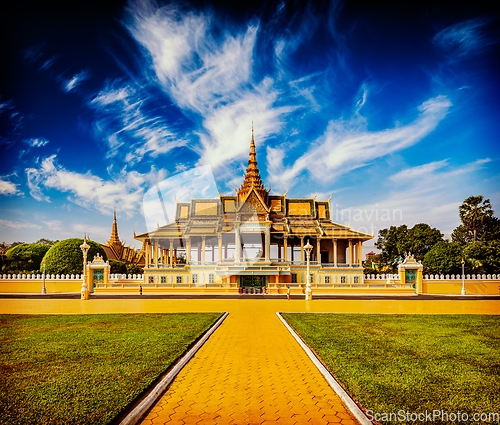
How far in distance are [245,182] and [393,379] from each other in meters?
44.6

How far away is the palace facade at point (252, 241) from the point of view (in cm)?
3753

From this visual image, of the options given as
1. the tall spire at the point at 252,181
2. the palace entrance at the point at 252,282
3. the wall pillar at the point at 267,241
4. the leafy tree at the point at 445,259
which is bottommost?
the palace entrance at the point at 252,282

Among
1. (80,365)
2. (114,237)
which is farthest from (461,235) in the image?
(80,365)

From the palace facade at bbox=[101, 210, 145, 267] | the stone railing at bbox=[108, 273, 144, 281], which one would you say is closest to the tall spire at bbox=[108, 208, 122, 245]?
the palace facade at bbox=[101, 210, 145, 267]

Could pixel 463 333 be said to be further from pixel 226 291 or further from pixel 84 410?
pixel 226 291

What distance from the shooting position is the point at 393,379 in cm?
602

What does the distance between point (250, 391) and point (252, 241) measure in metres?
41.5

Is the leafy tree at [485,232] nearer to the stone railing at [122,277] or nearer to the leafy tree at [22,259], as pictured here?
the stone railing at [122,277]

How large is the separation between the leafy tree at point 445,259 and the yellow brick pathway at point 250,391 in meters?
40.4

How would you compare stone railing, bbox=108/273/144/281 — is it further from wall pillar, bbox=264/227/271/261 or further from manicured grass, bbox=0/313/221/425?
manicured grass, bbox=0/313/221/425

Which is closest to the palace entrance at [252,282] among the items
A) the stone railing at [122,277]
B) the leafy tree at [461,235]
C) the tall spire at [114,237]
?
the stone railing at [122,277]

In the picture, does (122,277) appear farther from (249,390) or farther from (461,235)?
(461,235)

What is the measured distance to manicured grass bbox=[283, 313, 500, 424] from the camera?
5.16m

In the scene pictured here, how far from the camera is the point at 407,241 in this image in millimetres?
A: 53250
